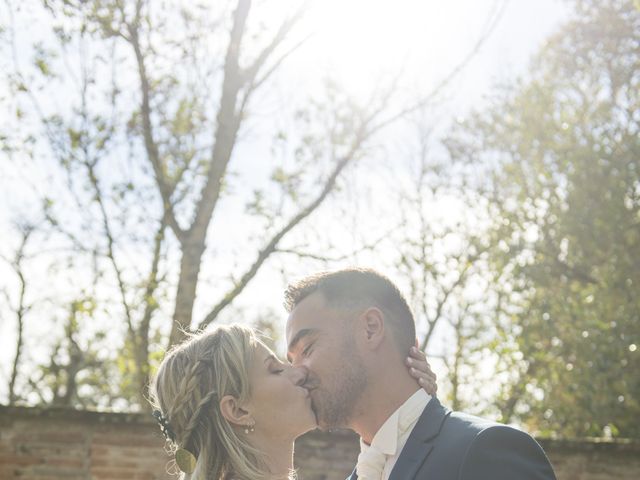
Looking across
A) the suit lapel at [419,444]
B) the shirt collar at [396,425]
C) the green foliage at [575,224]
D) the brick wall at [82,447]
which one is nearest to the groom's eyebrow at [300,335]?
the shirt collar at [396,425]

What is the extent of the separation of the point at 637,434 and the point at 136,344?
625cm

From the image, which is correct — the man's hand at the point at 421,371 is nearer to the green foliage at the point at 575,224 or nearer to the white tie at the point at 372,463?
the white tie at the point at 372,463

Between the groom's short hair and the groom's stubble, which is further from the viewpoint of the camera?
the groom's short hair

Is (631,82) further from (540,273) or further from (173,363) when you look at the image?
(173,363)

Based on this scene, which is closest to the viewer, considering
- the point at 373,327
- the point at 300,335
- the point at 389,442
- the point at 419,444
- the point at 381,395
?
the point at 419,444

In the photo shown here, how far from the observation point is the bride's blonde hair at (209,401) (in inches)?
133

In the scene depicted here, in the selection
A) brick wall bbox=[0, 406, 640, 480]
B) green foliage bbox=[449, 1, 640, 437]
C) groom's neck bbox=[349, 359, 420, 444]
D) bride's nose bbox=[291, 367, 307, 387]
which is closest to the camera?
groom's neck bbox=[349, 359, 420, 444]

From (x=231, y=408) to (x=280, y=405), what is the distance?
19 cm

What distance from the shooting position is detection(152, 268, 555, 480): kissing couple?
3.36 m

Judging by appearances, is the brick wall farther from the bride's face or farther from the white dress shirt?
the white dress shirt

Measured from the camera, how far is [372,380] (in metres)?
3.40

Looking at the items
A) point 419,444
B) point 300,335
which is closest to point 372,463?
point 419,444

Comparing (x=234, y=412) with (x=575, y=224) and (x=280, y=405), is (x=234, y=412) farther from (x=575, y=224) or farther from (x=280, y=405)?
(x=575, y=224)

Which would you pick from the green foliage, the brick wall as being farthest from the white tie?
the green foliage
